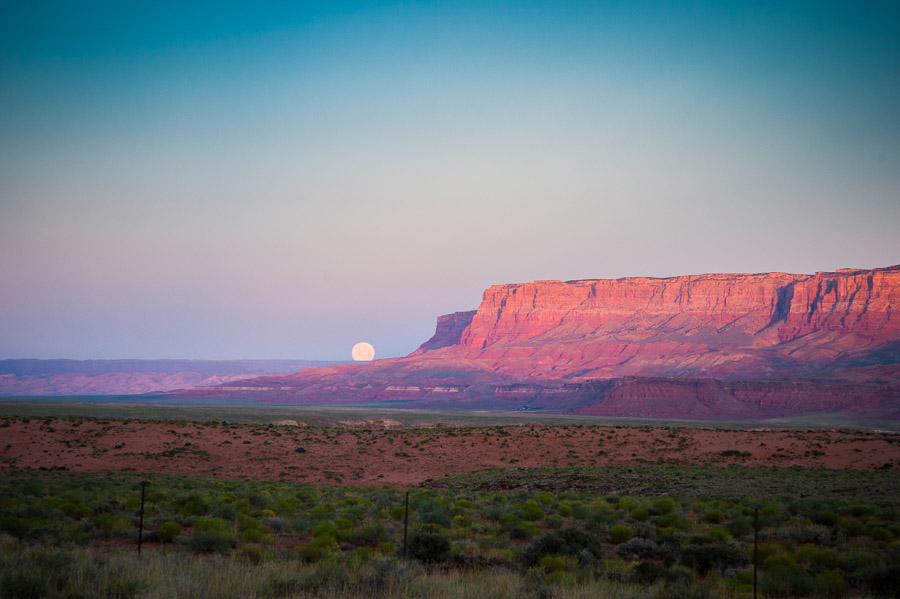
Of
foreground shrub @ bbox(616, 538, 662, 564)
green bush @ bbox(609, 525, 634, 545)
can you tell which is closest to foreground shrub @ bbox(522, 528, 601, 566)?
foreground shrub @ bbox(616, 538, 662, 564)

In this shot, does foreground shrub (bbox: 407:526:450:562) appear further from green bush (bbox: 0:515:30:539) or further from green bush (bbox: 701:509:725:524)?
green bush (bbox: 701:509:725:524)

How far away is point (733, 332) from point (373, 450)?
6163 inches

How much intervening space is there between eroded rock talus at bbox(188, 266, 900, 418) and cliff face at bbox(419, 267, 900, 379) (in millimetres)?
341

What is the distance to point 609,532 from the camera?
13078 mm

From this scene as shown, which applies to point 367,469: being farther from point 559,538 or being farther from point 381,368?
point 381,368

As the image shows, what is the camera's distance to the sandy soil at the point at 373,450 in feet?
104

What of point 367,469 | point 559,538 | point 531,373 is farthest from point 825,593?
point 531,373

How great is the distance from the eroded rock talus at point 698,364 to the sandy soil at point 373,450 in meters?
72.7

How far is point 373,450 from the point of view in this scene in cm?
3894

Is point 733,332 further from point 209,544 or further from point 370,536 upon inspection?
point 209,544

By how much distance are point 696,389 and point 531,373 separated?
64.8 m

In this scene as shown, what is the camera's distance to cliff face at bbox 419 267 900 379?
15112 cm

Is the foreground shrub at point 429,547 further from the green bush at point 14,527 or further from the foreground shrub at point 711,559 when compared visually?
the green bush at point 14,527

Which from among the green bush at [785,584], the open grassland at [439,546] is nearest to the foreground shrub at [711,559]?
the open grassland at [439,546]
